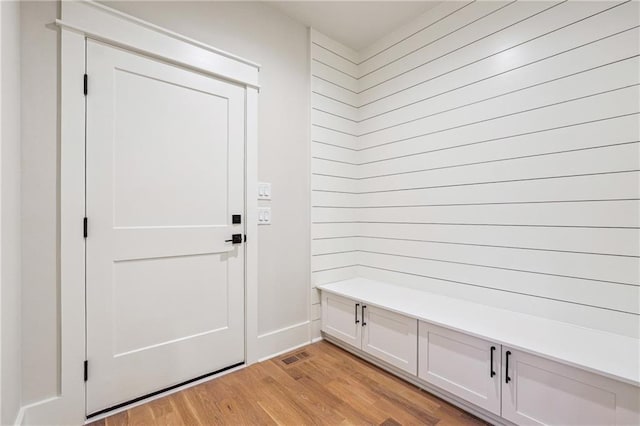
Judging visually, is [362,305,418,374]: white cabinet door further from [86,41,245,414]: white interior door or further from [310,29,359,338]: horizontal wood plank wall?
[86,41,245,414]: white interior door

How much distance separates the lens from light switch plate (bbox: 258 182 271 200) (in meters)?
2.36

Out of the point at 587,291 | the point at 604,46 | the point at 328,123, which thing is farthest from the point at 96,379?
the point at 604,46

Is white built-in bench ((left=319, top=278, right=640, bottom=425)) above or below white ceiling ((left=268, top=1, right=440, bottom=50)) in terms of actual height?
below

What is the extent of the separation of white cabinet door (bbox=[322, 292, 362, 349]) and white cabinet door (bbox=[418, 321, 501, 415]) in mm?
570

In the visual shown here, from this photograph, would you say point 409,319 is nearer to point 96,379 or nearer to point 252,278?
point 252,278

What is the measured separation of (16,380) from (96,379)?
35cm

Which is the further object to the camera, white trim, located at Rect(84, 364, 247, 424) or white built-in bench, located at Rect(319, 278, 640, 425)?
white trim, located at Rect(84, 364, 247, 424)

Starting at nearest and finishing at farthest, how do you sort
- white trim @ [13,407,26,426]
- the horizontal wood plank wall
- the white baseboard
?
white trim @ [13,407,26,426] < the white baseboard < the horizontal wood plank wall

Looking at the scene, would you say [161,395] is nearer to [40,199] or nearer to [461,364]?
[40,199]

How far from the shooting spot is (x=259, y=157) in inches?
92.8

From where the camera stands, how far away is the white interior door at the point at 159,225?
168 cm

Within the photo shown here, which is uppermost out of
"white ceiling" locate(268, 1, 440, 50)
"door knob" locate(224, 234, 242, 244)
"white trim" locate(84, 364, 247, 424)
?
"white ceiling" locate(268, 1, 440, 50)

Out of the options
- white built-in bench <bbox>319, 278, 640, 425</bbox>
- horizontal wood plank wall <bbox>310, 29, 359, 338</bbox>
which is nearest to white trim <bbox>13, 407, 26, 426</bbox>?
horizontal wood plank wall <bbox>310, 29, 359, 338</bbox>

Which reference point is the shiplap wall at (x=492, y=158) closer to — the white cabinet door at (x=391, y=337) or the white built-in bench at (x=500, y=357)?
the white built-in bench at (x=500, y=357)
